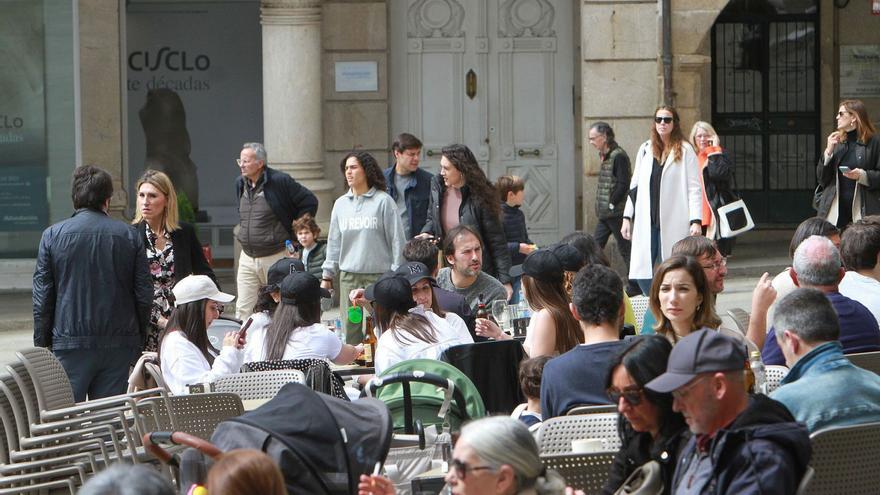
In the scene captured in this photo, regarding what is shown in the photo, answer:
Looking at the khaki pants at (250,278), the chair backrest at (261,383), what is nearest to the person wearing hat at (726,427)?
the chair backrest at (261,383)

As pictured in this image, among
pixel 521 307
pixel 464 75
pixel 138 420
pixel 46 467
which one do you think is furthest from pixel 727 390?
pixel 464 75

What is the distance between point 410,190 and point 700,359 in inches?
314

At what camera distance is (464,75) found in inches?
670

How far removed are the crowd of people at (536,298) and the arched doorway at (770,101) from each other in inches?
208

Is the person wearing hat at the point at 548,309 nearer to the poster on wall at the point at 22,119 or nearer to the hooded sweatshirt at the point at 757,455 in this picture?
the hooded sweatshirt at the point at 757,455

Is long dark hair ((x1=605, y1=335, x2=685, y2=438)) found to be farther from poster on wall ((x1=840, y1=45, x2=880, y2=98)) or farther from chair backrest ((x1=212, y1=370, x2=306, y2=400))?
poster on wall ((x1=840, y1=45, x2=880, y2=98))

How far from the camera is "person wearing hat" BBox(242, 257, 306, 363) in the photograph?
8.54m

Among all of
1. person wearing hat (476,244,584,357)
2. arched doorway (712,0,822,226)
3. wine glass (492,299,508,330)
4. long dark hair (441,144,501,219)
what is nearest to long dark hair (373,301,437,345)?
person wearing hat (476,244,584,357)

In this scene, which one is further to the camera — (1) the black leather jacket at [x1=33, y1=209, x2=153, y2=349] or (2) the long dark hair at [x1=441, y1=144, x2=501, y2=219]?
(2) the long dark hair at [x1=441, y1=144, x2=501, y2=219]

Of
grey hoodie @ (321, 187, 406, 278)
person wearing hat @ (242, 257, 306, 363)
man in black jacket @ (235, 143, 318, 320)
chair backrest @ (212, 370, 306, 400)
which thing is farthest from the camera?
man in black jacket @ (235, 143, 318, 320)

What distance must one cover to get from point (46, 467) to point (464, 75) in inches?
397

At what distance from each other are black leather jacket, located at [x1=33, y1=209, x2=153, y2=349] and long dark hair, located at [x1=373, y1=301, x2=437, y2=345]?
1691 mm

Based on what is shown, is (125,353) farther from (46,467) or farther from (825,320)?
(825,320)

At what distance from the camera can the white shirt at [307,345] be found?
8.38 meters
